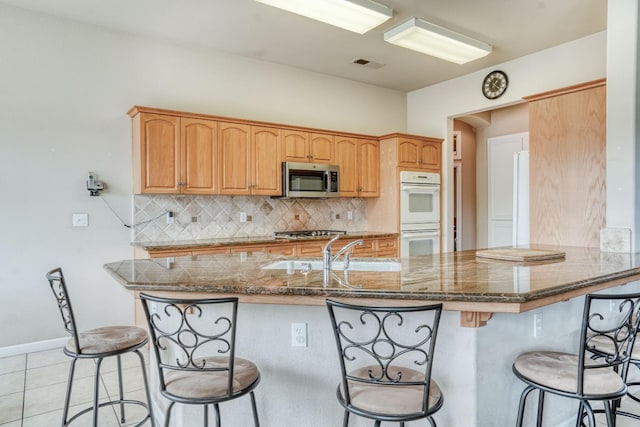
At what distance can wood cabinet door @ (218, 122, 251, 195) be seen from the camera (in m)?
4.12

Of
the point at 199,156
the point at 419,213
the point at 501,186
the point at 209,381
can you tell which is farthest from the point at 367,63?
the point at 209,381

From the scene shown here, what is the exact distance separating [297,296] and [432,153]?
432cm

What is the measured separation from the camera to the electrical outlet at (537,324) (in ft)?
6.52

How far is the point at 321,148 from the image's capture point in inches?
191

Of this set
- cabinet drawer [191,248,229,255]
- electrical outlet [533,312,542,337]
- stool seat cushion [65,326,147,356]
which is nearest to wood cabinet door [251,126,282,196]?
cabinet drawer [191,248,229,255]

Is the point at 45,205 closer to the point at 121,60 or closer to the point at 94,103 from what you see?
the point at 94,103

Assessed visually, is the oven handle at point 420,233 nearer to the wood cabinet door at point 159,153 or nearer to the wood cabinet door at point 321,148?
the wood cabinet door at point 321,148

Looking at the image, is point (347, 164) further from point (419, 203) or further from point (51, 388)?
point (51, 388)

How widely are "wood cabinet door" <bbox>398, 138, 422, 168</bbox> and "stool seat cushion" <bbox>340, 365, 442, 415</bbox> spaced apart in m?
3.87

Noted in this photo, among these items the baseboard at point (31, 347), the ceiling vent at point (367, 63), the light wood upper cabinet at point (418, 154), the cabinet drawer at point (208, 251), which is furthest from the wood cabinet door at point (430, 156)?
the baseboard at point (31, 347)

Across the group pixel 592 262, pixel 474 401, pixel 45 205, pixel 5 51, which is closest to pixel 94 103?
pixel 5 51

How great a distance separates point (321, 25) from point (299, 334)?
305cm

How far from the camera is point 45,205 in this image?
3594 millimetres

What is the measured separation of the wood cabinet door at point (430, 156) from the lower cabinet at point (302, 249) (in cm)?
112
